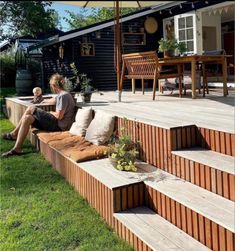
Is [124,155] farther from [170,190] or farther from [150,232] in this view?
[150,232]

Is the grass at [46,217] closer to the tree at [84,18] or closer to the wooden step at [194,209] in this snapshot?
the wooden step at [194,209]

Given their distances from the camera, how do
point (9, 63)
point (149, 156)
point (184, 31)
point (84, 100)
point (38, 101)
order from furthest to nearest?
point (9, 63) < point (184, 31) < point (38, 101) < point (84, 100) < point (149, 156)

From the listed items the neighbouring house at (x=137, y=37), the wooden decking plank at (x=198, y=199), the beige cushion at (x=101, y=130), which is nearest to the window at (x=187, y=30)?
the neighbouring house at (x=137, y=37)

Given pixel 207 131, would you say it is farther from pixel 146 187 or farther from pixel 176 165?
pixel 146 187

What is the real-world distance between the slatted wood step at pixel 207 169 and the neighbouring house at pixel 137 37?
23.2 ft

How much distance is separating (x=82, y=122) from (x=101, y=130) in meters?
0.61

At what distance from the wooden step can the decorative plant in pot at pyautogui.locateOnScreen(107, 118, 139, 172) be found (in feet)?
1.13

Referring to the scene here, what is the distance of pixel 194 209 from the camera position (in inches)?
89.8

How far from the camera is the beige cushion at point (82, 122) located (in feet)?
15.0

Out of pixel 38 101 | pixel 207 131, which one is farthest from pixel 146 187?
pixel 38 101

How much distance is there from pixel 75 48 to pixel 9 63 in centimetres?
593

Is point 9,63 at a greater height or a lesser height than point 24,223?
greater

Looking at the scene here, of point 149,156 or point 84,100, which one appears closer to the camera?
point 149,156

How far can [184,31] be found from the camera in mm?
9844
